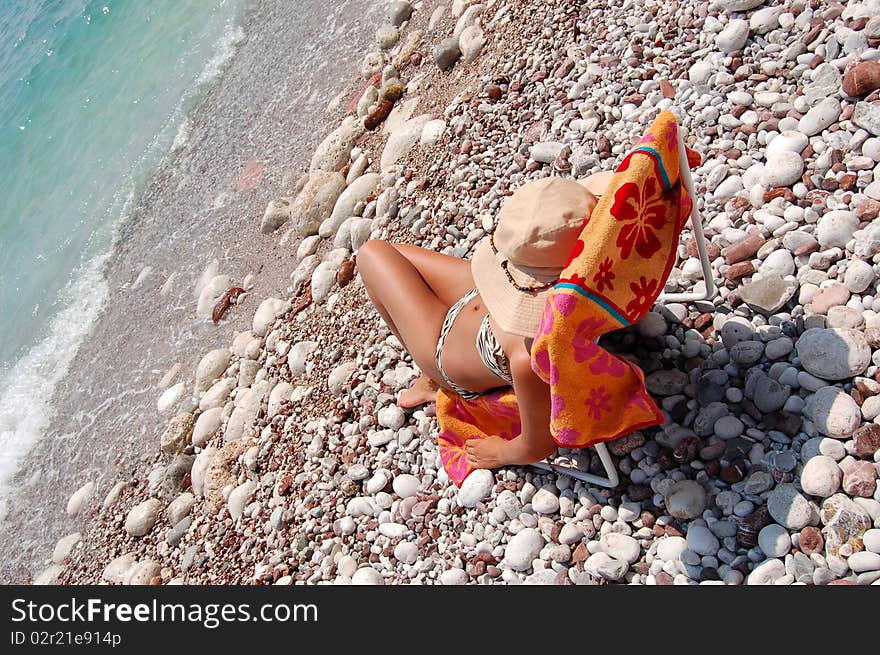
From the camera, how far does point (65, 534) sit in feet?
16.6

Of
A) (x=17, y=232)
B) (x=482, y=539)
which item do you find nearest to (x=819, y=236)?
(x=482, y=539)

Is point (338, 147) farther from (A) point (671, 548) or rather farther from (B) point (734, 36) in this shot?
(A) point (671, 548)

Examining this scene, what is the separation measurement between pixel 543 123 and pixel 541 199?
2.09 metres

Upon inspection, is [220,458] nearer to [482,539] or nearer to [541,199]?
[482,539]

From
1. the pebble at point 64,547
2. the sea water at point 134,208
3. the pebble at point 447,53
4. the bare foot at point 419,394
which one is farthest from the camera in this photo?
the sea water at point 134,208

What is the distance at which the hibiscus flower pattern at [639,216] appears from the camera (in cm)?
206

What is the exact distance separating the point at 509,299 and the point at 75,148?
25.7ft

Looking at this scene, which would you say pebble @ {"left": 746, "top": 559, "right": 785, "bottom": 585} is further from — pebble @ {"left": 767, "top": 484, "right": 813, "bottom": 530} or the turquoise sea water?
the turquoise sea water

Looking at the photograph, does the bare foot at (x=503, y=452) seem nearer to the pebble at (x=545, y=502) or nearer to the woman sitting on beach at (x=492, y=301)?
the woman sitting on beach at (x=492, y=301)

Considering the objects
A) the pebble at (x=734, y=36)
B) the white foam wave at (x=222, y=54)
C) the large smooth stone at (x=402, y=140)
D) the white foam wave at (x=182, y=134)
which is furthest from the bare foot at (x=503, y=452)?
the white foam wave at (x=222, y=54)

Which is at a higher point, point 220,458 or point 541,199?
point 541,199

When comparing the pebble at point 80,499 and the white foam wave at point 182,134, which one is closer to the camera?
the pebble at point 80,499

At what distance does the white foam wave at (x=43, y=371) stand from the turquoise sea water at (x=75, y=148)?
1 centimetres

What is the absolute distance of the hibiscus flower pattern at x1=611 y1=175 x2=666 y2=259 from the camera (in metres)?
2.06
